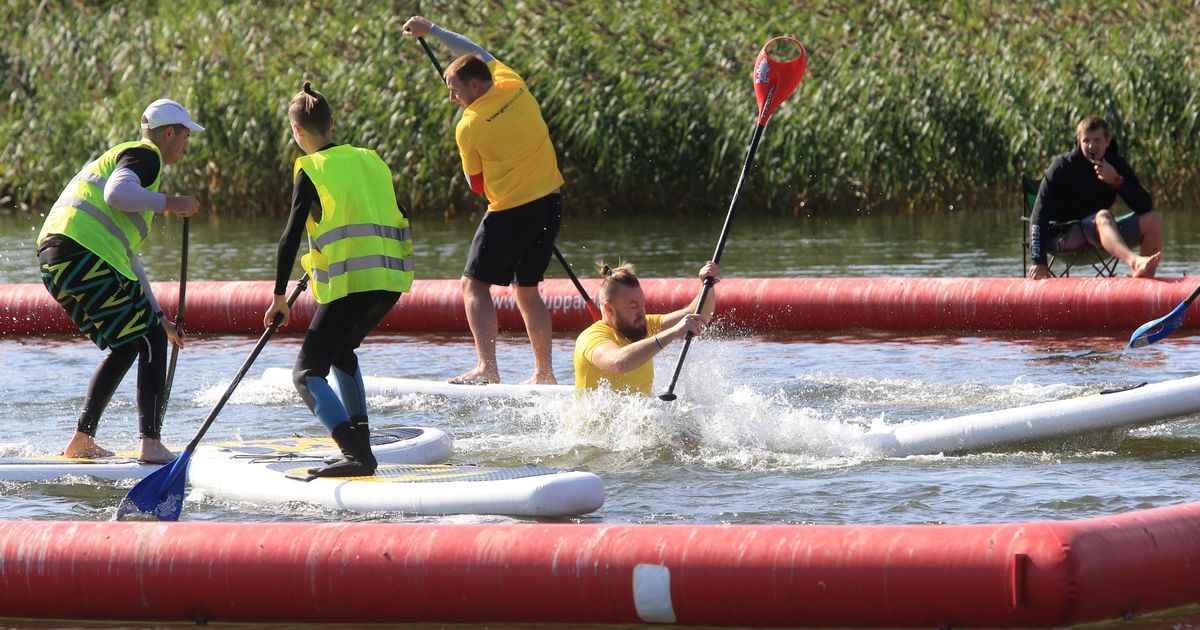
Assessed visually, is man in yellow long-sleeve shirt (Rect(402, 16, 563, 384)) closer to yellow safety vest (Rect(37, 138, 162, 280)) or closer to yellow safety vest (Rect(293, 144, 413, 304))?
yellow safety vest (Rect(37, 138, 162, 280))

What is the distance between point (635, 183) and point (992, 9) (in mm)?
4199

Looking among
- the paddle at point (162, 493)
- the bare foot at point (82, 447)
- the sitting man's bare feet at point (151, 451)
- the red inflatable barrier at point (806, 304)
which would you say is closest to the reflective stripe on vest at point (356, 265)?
the paddle at point (162, 493)

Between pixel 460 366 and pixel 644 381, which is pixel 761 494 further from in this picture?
pixel 460 366

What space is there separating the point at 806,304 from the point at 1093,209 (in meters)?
1.83

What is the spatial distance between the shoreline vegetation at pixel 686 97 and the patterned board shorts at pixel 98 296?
10.9 m

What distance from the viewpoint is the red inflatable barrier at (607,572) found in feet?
14.4

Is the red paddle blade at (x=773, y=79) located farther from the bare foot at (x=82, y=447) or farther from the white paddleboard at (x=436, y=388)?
the bare foot at (x=82, y=447)

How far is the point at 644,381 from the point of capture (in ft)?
→ 22.8

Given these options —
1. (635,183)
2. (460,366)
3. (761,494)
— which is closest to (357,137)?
(635,183)

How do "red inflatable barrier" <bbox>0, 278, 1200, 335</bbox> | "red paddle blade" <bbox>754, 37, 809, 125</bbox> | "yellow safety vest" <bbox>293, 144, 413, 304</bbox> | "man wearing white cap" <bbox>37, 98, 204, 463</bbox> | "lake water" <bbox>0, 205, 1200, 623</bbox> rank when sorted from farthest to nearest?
"red inflatable barrier" <bbox>0, 278, 1200, 335</bbox> → "red paddle blade" <bbox>754, 37, 809, 125</bbox> → "man wearing white cap" <bbox>37, 98, 204, 463</bbox> → "lake water" <bbox>0, 205, 1200, 623</bbox> → "yellow safety vest" <bbox>293, 144, 413, 304</bbox>

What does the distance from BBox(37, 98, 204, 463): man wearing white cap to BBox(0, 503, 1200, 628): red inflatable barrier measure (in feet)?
4.51

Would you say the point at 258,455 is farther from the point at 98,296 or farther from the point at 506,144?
the point at 506,144

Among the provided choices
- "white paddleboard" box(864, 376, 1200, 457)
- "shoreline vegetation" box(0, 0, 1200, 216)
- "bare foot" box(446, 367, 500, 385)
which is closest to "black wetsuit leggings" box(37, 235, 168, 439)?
"bare foot" box(446, 367, 500, 385)

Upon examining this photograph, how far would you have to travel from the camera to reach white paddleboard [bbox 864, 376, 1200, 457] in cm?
643
